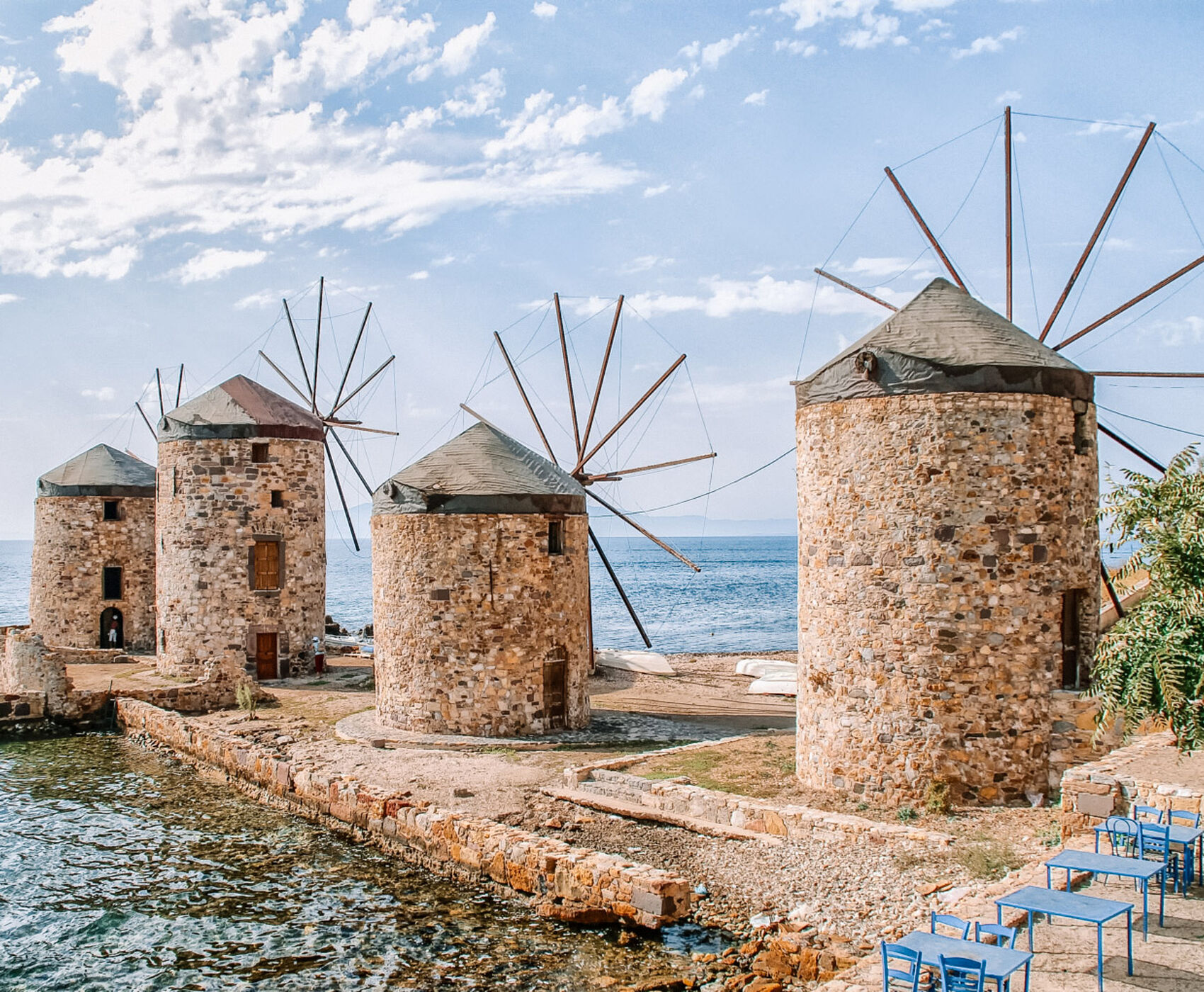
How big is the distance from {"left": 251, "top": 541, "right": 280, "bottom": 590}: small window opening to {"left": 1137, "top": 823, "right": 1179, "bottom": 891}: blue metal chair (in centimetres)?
2229

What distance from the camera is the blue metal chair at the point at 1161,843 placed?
8.27 metres

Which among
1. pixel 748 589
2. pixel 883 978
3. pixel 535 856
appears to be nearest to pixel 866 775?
pixel 535 856

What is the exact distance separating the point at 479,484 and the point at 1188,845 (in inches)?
519

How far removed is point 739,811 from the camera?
12.6m

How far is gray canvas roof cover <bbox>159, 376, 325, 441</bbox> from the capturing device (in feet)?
87.7

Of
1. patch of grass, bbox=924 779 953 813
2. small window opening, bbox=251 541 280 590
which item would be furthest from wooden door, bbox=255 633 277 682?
patch of grass, bbox=924 779 953 813

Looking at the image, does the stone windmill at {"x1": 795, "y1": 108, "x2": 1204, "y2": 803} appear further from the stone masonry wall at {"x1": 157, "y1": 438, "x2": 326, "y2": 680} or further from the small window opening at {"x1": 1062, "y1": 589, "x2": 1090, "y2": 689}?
the stone masonry wall at {"x1": 157, "y1": 438, "x2": 326, "y2": 680}

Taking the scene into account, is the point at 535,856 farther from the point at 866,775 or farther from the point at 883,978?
the point at 883,978

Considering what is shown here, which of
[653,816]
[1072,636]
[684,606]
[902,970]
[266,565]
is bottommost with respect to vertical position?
[684,606]

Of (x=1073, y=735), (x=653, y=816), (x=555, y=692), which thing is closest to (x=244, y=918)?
(x=653, y=816)

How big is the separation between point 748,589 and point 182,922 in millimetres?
92564

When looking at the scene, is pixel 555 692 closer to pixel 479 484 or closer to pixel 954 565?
pixel 479 484

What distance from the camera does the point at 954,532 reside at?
12.7 metres

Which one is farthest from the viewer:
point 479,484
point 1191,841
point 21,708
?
point 21,708
